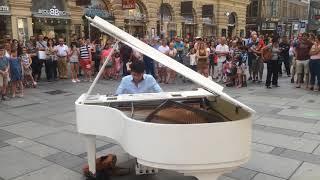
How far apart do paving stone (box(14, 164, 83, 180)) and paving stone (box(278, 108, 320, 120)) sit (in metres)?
5.40

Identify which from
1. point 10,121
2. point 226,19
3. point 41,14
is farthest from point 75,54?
point 226,19

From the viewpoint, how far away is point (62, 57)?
44.9 feet

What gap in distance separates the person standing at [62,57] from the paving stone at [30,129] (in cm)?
654

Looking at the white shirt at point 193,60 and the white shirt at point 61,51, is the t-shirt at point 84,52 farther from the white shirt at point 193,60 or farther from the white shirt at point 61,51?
the white shirt at point 193,60

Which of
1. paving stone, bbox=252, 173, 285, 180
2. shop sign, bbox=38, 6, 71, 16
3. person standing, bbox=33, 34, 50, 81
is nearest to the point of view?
paving stone, bbox=252, 173, 285, 180

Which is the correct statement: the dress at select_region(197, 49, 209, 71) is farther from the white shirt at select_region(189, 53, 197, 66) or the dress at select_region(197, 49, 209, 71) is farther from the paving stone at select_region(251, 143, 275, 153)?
the paving stone at select_region(251, 143, 275, 153)

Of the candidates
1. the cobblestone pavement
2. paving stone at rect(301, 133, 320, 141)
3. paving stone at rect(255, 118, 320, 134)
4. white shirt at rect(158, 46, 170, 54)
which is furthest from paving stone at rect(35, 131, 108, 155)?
white shirt at rect(158, 46, 170, 54)

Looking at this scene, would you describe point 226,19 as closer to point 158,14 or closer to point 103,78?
point 158,14

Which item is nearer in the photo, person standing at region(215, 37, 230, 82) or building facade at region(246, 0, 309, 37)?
person standing at region(215, 37, 230, 82)

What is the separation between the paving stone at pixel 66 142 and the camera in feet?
18.8

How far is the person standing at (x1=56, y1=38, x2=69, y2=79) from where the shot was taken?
44.4 ft

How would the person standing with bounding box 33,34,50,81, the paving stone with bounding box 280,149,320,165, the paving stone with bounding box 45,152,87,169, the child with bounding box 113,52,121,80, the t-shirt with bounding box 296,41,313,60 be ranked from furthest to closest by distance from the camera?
the child with bounding box 113,52,121,80 → the person standing with bounding box 33,34,50,81 → the t-shirt with bounding box 296,41,313,60 → the paving stone with bounding box 280,149,320,165 → the paving stone with bounding box 45,152,87,169

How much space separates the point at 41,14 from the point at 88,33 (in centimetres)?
395

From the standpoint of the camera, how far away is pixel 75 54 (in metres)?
13.7
